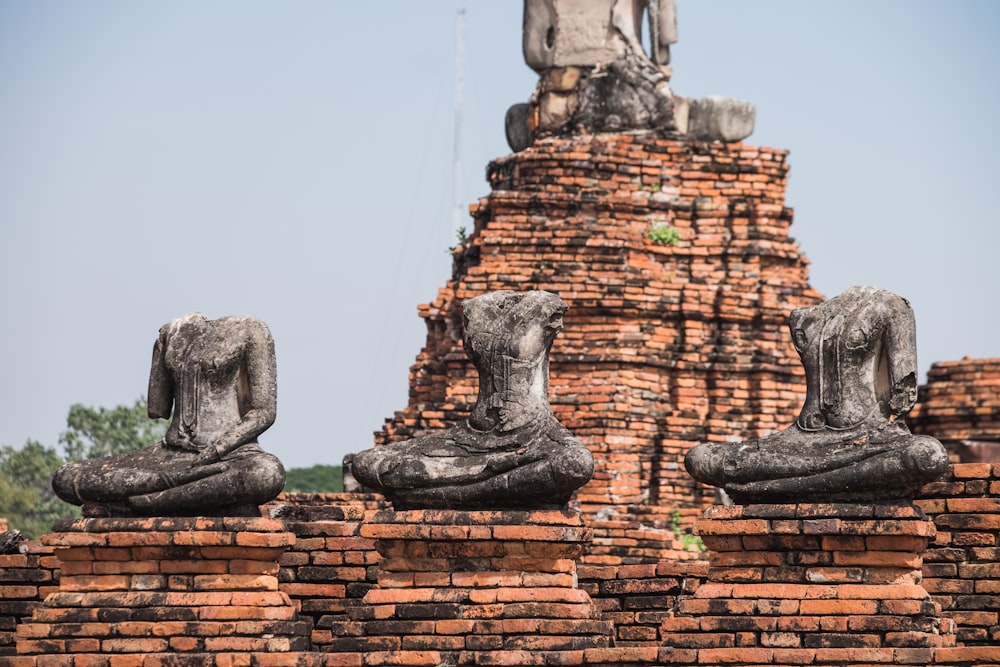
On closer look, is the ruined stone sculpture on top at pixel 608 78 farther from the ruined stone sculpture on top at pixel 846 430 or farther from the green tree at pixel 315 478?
the green tree at pixel 315 478

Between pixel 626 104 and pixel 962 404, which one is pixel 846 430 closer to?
pixel 626 104

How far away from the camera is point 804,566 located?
57.2 feet

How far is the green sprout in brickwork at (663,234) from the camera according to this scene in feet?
91.9

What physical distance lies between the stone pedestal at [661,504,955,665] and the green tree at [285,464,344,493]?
36276 millimetres

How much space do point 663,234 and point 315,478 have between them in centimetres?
2850

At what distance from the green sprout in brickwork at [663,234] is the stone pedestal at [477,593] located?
34.5ft

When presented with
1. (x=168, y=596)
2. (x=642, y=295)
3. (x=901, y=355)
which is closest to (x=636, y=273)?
(x=642, y=295)

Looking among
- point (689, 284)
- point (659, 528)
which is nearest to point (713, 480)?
point (659, 528)

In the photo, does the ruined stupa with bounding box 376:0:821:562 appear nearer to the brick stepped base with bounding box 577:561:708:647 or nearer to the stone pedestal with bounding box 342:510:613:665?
the brick stepped base with bounding box 577:561:708:647

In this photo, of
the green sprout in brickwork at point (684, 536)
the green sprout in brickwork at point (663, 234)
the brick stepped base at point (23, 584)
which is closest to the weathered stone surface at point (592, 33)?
the green sprout in brickwork at point (663, 234)

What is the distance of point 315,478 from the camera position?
5575 centimetres

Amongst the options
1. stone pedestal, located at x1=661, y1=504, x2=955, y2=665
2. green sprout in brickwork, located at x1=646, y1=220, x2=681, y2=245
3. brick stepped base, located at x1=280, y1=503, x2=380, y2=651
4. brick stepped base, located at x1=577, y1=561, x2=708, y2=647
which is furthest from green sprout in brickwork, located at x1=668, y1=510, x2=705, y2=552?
stone pedestal, located at x1=661, y1=504, x2=955, y2=665

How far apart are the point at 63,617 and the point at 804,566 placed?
482 cm

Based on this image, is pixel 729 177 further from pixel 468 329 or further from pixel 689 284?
pixel 468 329
